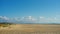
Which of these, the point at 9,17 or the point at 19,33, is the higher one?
the point at 9,17

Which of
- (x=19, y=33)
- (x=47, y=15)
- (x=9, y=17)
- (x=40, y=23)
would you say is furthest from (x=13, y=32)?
(x=47, y=15)

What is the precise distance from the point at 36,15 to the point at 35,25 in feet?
0.83

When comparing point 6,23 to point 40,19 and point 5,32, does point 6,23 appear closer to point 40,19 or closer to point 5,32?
point 5,32

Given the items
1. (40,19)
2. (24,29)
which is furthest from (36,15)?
(24,29)

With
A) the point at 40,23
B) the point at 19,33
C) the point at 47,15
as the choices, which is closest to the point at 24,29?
the point at 19,33

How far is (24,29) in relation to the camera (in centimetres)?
387

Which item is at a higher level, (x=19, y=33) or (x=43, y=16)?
(x=43, y=16)

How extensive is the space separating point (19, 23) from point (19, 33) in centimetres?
26

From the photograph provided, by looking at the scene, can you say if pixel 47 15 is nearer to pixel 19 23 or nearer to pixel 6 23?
pixel 19 23

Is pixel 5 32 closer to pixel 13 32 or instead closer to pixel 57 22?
pixel 13 32

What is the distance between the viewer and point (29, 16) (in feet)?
12.9

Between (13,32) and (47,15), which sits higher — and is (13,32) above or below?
below

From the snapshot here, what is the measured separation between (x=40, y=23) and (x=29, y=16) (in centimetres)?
33

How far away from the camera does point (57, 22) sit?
Result: 382 cm
